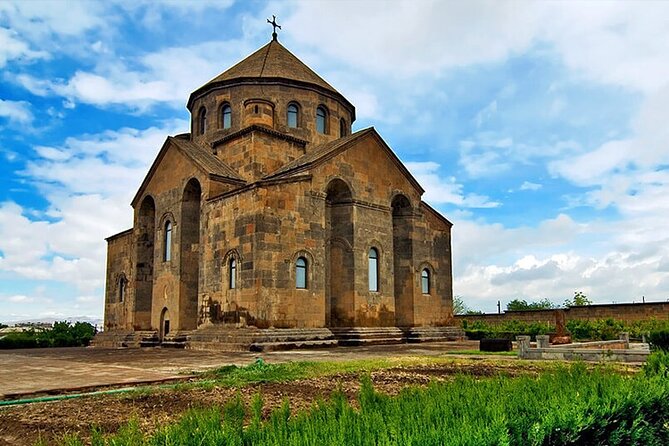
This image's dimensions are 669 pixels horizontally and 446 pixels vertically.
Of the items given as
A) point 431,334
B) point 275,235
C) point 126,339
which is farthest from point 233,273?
point 431,334

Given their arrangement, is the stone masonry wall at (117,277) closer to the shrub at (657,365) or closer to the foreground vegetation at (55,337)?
the foreground vegetation at (55,337)

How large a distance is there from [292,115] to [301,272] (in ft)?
30.3

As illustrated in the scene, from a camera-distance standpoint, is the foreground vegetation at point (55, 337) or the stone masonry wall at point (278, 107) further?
the foreground vegetation at point (55, 337)

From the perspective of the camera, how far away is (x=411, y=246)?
23.7m

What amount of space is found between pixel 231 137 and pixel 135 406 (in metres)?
17.5

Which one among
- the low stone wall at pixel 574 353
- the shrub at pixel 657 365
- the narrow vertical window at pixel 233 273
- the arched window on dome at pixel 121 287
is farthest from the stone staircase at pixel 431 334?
the shrub at pixel 657 365

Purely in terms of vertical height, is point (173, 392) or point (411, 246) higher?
point (411, 246)

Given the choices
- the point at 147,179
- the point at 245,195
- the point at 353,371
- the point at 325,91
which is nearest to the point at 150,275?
the point at 147,179

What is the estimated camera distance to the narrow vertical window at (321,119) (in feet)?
85.8

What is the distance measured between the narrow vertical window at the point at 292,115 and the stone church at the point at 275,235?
51 millimetres

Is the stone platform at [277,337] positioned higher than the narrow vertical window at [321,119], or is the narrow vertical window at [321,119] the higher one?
the narrow vertical window at [321,119]

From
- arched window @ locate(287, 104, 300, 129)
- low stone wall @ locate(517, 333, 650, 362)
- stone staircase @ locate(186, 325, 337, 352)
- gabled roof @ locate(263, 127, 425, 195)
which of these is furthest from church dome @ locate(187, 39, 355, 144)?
low stone wall @ locate(517, 333, 650, 362)

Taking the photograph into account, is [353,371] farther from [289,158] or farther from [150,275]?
[150,275]

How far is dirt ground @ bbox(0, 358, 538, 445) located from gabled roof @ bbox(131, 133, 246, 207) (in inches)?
535
